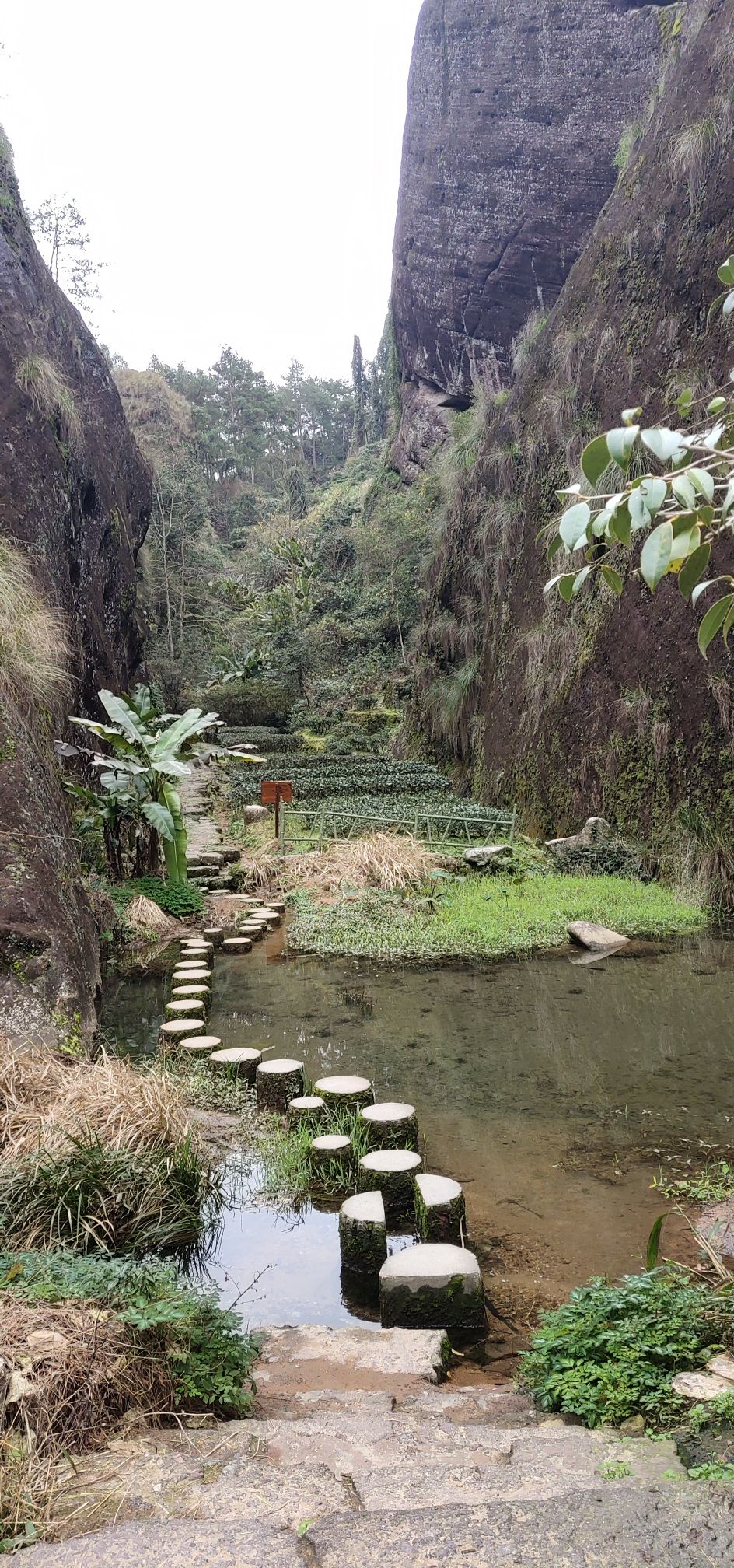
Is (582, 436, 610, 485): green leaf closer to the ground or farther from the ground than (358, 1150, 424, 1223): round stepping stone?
farther from the ground

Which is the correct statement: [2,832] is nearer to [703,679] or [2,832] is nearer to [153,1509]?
[153,1509]

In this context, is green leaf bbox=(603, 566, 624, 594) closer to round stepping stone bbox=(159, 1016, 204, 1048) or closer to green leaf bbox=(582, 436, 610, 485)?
green leaf bbox=(582, 436, 610, 485)

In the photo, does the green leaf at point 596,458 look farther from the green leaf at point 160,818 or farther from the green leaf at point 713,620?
the green leaf at point 160,818

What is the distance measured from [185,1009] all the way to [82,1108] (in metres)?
2.22

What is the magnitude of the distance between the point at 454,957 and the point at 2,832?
4.20 metres

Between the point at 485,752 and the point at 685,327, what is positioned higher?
the point at 685,327

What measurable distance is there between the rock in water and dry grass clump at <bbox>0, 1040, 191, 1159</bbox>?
4.90 metres

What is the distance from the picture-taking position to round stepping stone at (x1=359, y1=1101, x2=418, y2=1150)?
177 inches

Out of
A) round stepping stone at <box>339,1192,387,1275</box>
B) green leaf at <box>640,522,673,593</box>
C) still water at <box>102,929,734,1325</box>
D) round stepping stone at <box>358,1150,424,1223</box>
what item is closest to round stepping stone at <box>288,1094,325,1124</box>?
still water at <box>102,929,734,1325</box>

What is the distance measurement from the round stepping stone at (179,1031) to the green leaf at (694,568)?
4693mm

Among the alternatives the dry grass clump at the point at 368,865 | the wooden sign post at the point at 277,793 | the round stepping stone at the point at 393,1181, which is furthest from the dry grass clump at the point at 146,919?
the round stepping stone at the point at 393,1181

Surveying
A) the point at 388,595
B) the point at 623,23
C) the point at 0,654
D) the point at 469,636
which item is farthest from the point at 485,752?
the point at 623,23

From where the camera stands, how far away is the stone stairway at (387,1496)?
5.78ft

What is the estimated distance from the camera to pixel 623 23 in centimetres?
2519
